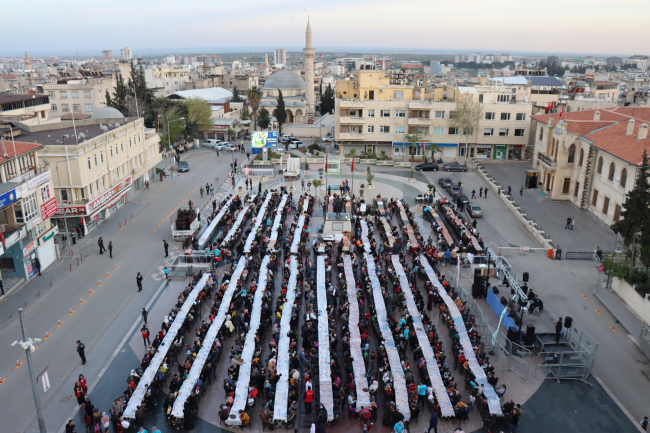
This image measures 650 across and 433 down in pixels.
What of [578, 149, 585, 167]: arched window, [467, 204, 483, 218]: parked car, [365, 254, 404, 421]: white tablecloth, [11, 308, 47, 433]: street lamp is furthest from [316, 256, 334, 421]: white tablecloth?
[578, 149, 585, 167]: arched window

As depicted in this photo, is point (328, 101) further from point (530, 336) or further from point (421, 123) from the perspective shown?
point (530, 336)

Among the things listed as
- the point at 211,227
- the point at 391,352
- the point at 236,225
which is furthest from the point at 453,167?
the point at 391,352

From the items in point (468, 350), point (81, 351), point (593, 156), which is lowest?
point (81, 351)

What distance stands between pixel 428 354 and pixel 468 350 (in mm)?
1863

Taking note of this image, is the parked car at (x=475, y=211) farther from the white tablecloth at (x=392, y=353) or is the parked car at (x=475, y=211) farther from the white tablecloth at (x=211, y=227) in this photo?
the white tablecloth at (x=211, y=227)

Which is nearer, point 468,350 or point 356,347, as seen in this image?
point 468,350

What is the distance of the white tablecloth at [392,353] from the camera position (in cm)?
1858

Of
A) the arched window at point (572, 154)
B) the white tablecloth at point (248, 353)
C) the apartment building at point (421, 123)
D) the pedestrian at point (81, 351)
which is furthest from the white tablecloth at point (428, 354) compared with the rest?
the apartment building at point (421, 123)

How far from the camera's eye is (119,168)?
45219 millimetres

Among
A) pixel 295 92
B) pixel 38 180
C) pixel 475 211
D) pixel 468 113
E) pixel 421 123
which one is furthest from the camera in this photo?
pixel 295 92

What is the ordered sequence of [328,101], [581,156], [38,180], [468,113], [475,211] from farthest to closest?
[328,101], [468,113], [581,156], [475,211], [38,180]

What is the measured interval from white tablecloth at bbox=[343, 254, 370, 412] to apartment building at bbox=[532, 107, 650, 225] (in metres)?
22.4

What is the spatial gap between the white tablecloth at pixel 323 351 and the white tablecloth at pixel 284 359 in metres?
1.34

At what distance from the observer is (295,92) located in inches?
4577
